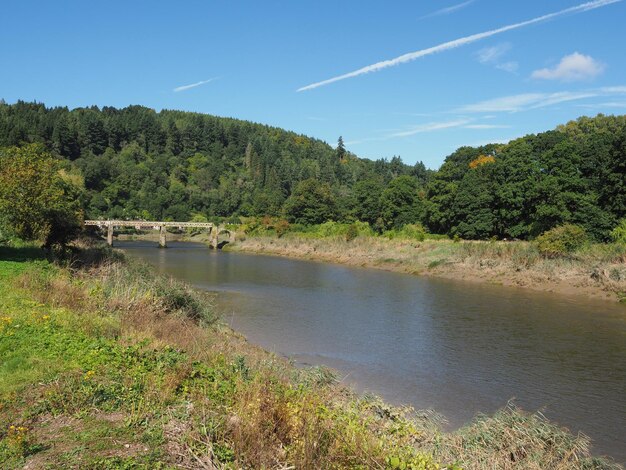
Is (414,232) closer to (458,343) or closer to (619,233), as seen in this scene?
(619,233)

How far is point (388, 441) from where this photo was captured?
8594 mm

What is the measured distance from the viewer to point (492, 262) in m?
46.7

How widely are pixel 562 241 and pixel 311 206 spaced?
55456mm

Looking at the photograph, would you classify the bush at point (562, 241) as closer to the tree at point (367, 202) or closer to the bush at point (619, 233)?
the bush at point (619, 233)

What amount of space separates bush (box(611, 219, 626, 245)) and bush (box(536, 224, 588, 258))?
2970mm

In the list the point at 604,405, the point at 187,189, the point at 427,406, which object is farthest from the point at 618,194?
the point at 187,189

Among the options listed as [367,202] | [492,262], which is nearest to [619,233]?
[492,262]

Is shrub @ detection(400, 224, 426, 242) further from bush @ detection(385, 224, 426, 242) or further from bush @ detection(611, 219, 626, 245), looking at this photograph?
bush @ detection(611, 219, 626, 245)

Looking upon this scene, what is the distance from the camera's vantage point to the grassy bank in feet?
23.1

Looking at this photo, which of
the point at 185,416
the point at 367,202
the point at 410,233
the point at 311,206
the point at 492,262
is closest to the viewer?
the point at 185,416

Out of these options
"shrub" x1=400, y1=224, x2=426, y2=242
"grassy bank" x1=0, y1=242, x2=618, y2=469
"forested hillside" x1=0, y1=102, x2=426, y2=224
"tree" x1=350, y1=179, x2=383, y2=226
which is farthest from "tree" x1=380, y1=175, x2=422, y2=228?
"grassy bank" x1=0, y1=242, x2=618, y2=469

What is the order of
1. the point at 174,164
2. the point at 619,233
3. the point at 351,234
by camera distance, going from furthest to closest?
the point at 174,164, the point at 351,234, the point at 619,233

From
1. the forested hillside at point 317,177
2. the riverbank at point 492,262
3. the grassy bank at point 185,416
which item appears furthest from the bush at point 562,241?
the grassy bank at point 185,416

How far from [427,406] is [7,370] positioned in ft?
34.6
